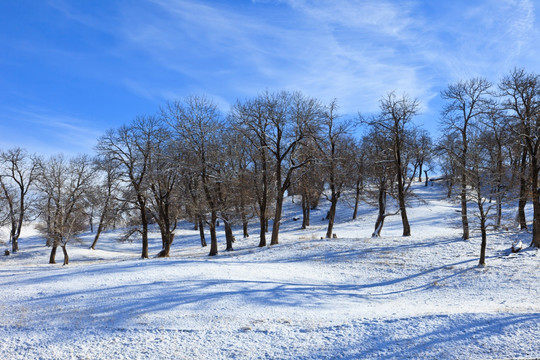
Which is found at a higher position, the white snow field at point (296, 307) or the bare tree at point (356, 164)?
the bare tree at point (356, 164)

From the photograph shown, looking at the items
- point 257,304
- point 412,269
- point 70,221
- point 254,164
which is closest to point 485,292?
point 412,269

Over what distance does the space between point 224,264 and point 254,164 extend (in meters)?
12.7

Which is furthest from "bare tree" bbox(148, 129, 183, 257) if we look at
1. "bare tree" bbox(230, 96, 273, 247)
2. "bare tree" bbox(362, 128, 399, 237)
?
"bare tree" bbox(362, 128, 399, 237)

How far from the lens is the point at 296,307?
1116 cm

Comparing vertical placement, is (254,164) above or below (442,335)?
above

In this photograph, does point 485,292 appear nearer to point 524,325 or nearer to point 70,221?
point 524,325

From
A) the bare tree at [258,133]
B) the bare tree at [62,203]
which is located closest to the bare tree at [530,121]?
the bare tree at [258,133]

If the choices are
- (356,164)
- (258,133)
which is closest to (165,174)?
(258,133)

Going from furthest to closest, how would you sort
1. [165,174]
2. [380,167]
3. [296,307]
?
[380,167] → [165,174] → [296,307]

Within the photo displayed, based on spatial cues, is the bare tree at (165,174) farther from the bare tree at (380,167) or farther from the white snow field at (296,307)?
the bare tree at (380,167)

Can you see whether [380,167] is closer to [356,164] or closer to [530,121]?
[356,164]

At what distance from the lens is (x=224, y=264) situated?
1747cm

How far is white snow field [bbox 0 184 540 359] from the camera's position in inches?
318

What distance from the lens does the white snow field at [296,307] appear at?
26.5 ft
